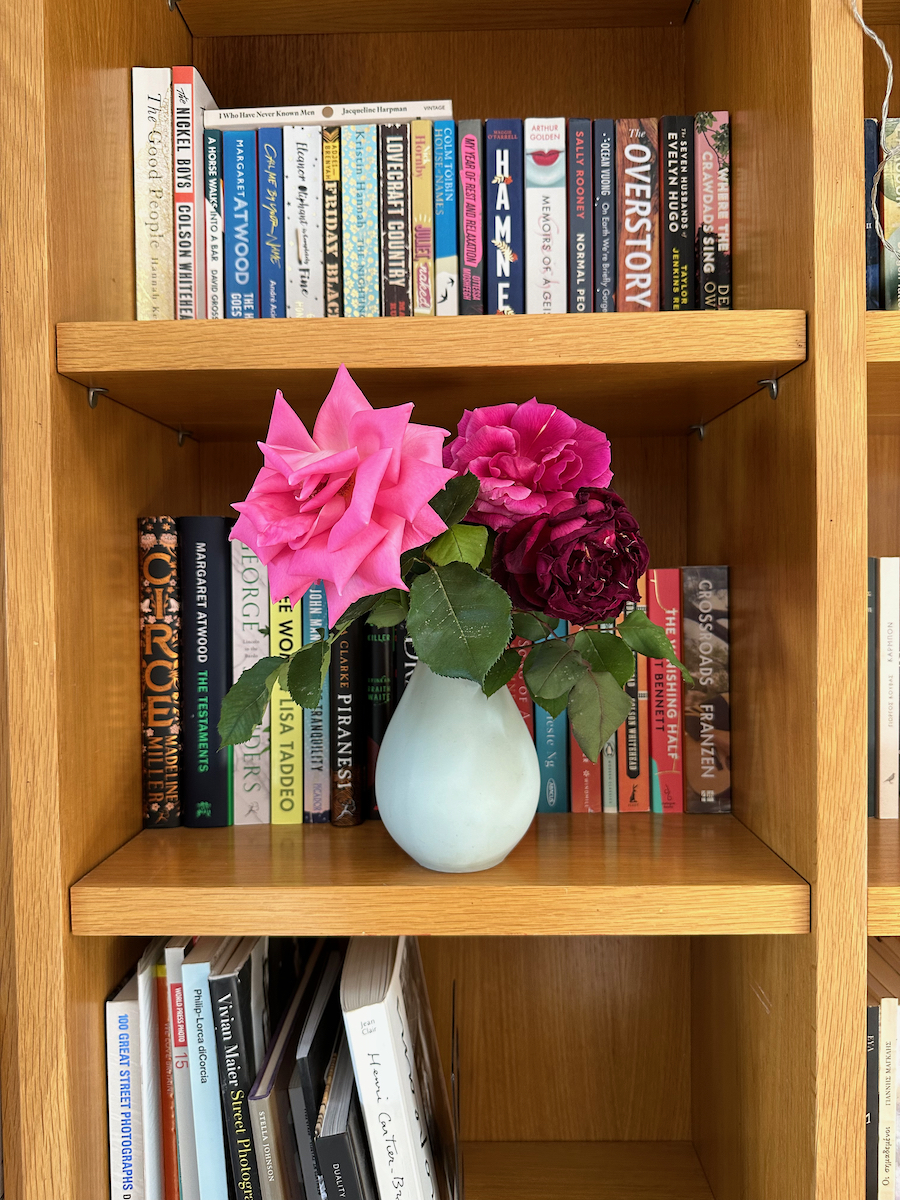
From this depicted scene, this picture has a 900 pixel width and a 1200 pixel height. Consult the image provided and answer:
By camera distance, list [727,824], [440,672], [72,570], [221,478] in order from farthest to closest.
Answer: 1. [221,478]
2. [727,824]
3. [72,570]
4. [440,672]

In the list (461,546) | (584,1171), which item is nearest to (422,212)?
(461,546)

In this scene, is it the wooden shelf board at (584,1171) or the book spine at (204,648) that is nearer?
the book spine at (204,648)

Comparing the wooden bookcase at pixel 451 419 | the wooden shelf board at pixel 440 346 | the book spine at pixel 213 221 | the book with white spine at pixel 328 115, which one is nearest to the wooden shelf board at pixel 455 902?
the wooden bookcase at pixel 451 419

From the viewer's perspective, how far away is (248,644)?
2.61ft

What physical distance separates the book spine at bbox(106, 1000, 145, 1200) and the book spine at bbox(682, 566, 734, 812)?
19.8 inches

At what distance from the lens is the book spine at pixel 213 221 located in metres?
0.76

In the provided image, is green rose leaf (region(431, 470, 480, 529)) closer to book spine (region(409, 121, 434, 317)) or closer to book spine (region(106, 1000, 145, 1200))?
book spine (region(409, 121, 434, 317))

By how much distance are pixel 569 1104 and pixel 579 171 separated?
0.95 metres

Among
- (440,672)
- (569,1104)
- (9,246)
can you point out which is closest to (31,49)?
(9,246)

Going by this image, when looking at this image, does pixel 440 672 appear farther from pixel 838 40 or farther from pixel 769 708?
pixel 838 40

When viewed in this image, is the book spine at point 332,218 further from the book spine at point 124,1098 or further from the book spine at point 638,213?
the book spine at point 124,1098

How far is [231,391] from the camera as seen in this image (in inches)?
28.3

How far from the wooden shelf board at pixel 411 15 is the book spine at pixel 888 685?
61 centimetres

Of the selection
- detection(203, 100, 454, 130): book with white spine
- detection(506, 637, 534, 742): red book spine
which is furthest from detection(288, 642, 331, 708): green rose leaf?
detection(203, 100, 454, 130): book with white spine
